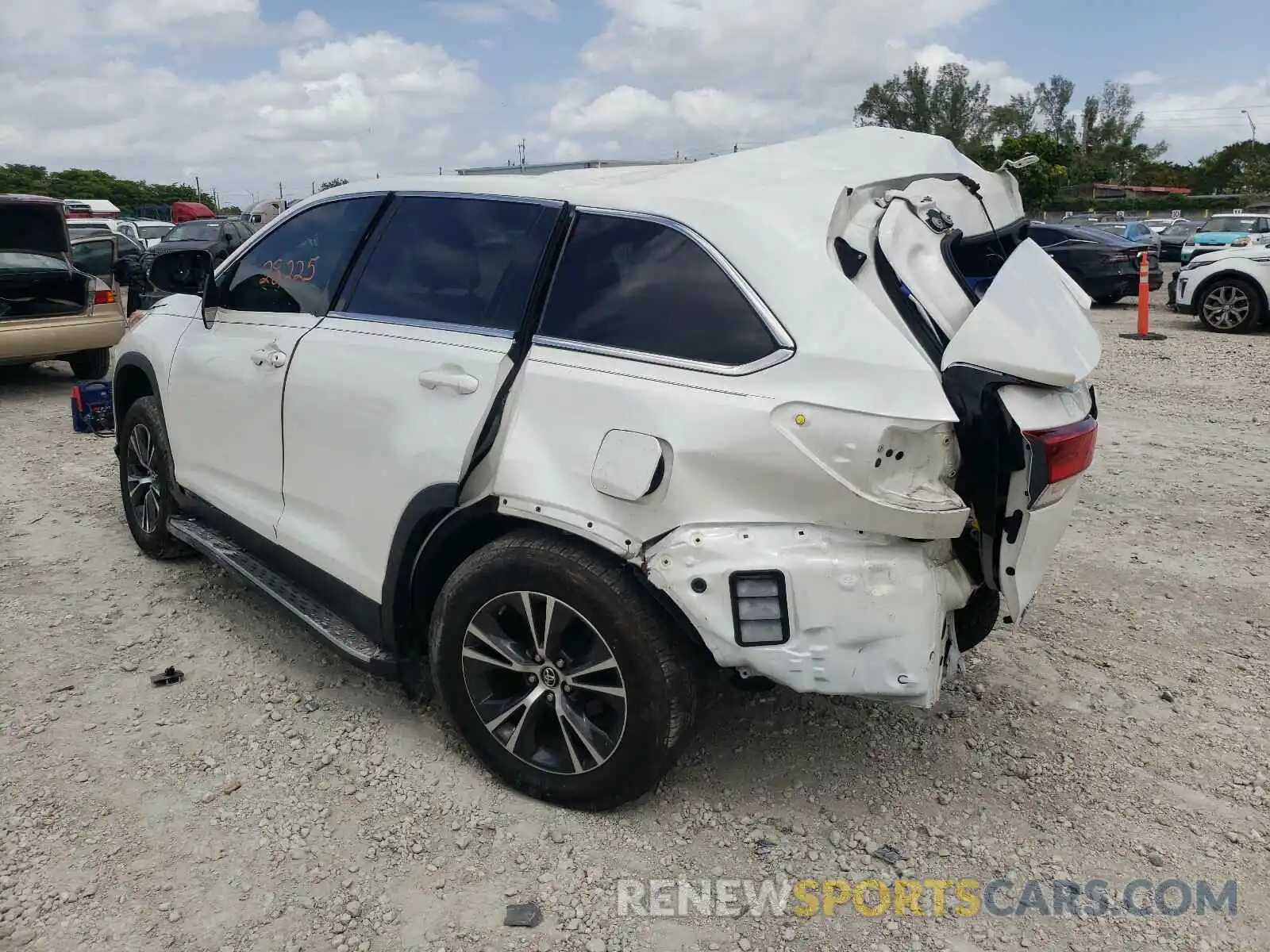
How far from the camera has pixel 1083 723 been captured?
11.0 ft

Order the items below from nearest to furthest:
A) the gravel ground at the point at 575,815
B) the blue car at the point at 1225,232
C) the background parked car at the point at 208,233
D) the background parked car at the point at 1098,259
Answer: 1. the gravel ground at the point at 575,815
2. the background parked car at the point at 1098,259
3. the blue car at the point at 1225,232
4. the background parked car at the point at 208,233

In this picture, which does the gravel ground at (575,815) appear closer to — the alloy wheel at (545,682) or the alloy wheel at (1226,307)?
the alloy wheel at (545,682)

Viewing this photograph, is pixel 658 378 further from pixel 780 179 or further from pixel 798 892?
pixel 798 892

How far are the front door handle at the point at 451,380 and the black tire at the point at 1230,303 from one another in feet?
42.9

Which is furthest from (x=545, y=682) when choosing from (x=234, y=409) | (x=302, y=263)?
(x=302, y=263)

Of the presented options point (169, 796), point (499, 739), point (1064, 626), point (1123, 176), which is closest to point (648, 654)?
point (499, 739)

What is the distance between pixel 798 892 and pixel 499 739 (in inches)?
38.0

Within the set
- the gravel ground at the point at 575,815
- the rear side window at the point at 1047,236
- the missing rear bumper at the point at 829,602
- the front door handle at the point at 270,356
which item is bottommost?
the gravel ground at the point at 575,815

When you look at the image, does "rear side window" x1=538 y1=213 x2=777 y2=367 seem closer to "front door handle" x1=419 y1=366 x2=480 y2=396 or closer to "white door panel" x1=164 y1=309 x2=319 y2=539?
"front door handle" x1=419 y1=366 x2=480 y2=396

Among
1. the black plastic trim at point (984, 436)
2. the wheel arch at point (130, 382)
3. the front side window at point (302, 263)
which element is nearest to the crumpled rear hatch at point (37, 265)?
the wheel arch at point (130, 382)

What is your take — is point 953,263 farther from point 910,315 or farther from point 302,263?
point 302,263

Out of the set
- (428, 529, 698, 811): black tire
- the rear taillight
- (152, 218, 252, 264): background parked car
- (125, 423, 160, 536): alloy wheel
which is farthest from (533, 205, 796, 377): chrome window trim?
(152, 218, 252, 264): background parked car

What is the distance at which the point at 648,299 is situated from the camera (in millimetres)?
2676

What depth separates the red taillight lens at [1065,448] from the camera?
2422 millimetres
